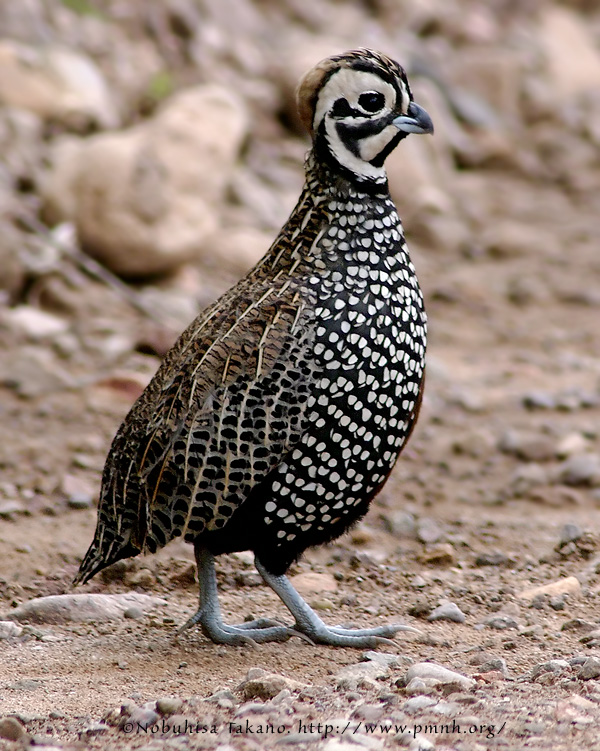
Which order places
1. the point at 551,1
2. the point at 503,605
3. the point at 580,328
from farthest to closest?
1. the point at 551,1
2. the point at 580,328
3. the point at 503,605

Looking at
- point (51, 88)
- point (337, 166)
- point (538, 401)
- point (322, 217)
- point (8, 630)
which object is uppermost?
point (51, 88)

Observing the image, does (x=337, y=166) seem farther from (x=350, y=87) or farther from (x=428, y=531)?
(x=428, y=531)

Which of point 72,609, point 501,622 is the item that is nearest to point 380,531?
point 501,622

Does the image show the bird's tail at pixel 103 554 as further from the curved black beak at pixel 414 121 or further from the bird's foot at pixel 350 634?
the curved black beak at pixel 414 121

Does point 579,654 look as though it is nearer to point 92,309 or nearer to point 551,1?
point 92,309

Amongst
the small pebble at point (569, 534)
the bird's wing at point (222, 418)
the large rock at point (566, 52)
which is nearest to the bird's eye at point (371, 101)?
the bird's wing at point (222, 418)

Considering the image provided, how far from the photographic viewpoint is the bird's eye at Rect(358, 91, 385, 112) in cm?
433

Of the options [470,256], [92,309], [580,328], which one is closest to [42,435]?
[92,309]

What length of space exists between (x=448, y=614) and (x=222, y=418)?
4.30 ft

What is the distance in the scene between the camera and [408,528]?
5.87 meters

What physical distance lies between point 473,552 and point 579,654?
1.40 m

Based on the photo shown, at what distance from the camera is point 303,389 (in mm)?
4102

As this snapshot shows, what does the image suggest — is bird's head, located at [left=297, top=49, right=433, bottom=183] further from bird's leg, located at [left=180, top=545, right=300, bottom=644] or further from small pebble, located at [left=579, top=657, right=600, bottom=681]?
small pebble, located at [left=579, top=657, right=600, bottom=681]

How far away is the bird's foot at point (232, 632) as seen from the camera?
14.6 feet
